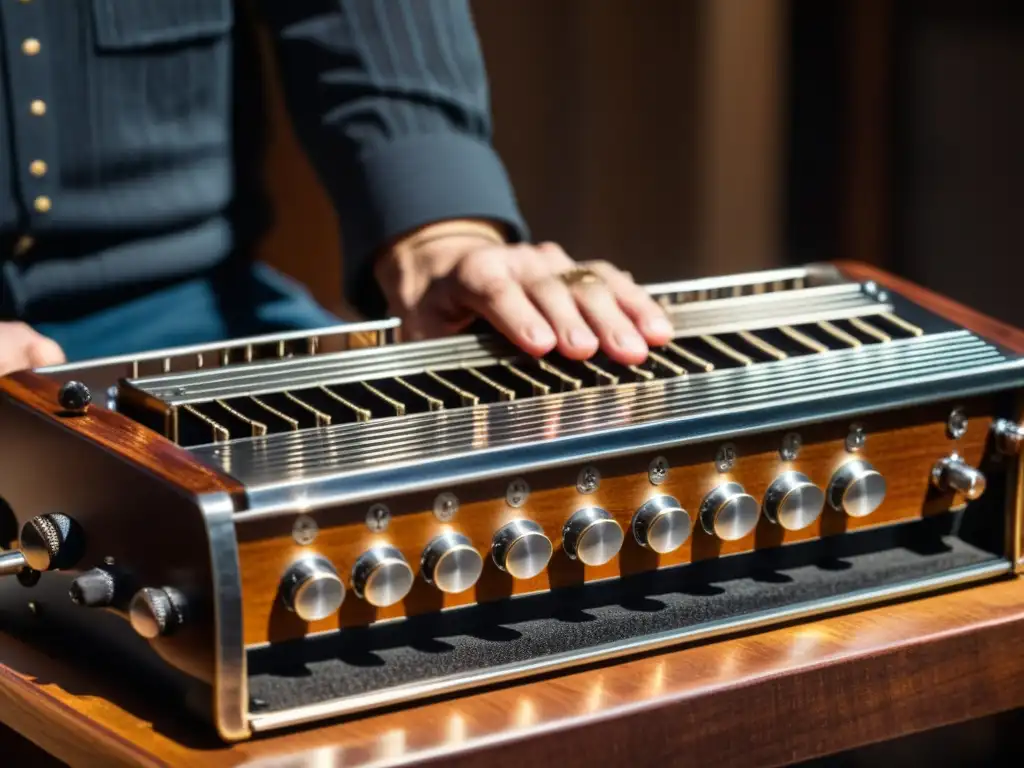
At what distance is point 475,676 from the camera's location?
0.89 m

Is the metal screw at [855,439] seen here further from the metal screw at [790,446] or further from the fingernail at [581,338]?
the fingernail at [581,338]

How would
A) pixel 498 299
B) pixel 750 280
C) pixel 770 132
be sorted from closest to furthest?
pixel 498 299
pixel 750 280
pixel 770 132

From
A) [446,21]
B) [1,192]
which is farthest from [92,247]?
[446,21]

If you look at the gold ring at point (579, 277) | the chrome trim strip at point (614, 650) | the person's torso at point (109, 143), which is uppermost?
the person's torso at point (109, 143)

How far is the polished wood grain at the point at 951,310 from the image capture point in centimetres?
111

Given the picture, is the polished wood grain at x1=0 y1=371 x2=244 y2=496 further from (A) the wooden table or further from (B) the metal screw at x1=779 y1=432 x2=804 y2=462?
(B) the metal screw at x1=779 y1=432 x2=804 y2=462

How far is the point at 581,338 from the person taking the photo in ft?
Answer: 3.52

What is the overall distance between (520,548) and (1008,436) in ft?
1.20

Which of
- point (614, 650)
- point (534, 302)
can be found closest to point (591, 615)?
point (614, 650)

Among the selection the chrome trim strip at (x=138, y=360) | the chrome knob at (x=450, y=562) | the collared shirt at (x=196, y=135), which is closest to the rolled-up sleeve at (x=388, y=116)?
the collared shirt at (x=196, y=135)

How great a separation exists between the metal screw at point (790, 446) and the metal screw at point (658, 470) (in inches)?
3.3

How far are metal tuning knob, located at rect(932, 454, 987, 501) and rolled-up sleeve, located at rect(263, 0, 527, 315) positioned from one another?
49 centimetres

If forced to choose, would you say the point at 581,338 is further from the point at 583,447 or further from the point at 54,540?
the point at 54,540

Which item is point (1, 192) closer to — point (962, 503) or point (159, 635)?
point (159, 635)
